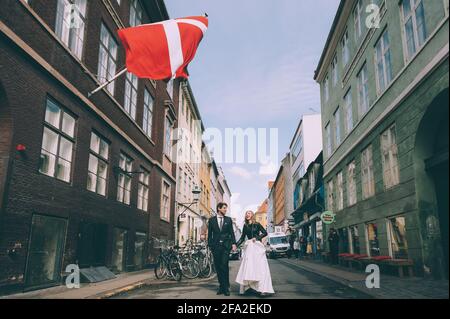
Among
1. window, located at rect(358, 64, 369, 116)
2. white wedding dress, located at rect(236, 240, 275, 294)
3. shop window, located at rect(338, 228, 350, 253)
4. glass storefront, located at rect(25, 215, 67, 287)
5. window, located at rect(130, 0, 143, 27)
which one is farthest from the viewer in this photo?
shop window, located at rect(338, 228, 350, 253)

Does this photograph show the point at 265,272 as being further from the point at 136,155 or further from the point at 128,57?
the point at 136,155

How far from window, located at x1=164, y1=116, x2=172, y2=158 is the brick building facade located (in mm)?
5154

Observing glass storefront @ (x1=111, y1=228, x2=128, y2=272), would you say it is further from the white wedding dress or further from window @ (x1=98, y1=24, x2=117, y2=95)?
the white wedding dress

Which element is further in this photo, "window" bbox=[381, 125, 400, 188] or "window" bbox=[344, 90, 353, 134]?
"window" bbox=[344, 90, 353, 134]

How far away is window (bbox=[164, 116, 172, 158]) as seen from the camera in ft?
85.9

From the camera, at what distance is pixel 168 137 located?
27.3 metres

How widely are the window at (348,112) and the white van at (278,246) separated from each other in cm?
1686

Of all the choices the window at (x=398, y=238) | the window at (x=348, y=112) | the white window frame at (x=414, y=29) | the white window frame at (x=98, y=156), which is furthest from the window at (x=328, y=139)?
the white window frame at (x=98, y=156)

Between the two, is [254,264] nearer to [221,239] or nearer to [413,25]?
[221,239]

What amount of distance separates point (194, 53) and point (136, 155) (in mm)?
8545

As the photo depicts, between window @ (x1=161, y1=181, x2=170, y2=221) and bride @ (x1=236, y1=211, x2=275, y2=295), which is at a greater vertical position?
window @ (x1=161, y1=181, x2=170, y2=221)

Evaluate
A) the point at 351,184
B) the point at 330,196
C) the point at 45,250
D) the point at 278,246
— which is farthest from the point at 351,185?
the point at 278,246

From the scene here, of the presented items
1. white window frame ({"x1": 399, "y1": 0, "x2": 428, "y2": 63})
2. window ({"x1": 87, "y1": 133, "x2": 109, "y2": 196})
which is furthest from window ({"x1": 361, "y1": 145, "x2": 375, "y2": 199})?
window ({"x1": 87, "y1": 133, "x2": 109, "y2": 196})

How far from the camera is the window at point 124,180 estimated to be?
1703 cm
